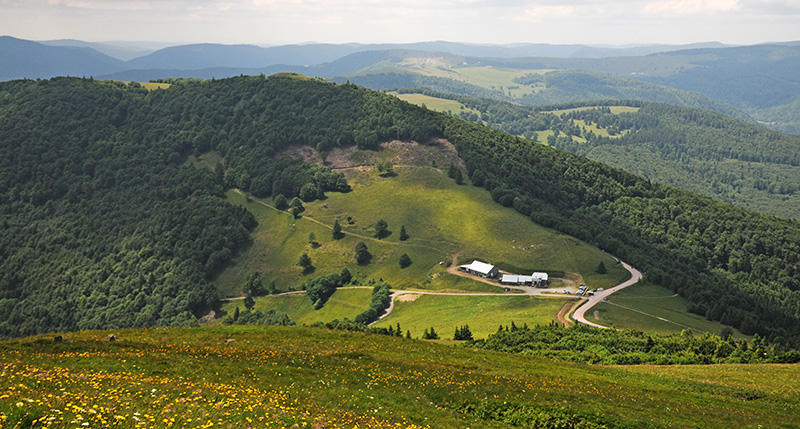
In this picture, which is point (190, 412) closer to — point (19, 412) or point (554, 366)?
point (19, 412)

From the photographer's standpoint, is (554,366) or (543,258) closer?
(554,366)

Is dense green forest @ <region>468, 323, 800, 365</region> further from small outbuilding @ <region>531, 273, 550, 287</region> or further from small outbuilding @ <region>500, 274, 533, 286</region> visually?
small outbuilding @ <region>500, 274, 533, 286</region>

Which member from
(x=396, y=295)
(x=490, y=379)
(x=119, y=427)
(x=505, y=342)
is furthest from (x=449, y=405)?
(x=396, y=295)

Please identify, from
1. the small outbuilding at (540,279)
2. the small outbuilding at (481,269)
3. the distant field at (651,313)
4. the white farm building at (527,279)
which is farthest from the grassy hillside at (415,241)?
the distant field at (651,313)

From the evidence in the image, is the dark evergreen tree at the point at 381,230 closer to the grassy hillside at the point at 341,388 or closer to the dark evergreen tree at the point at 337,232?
the dark evergreen tree at the point at 337,232

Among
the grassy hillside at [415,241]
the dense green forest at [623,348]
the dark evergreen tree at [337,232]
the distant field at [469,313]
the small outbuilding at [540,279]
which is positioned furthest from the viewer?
the dark evergreen tree at [337,232]

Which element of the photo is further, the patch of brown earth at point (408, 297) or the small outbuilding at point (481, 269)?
the small outbuilding at point (481, 269)
